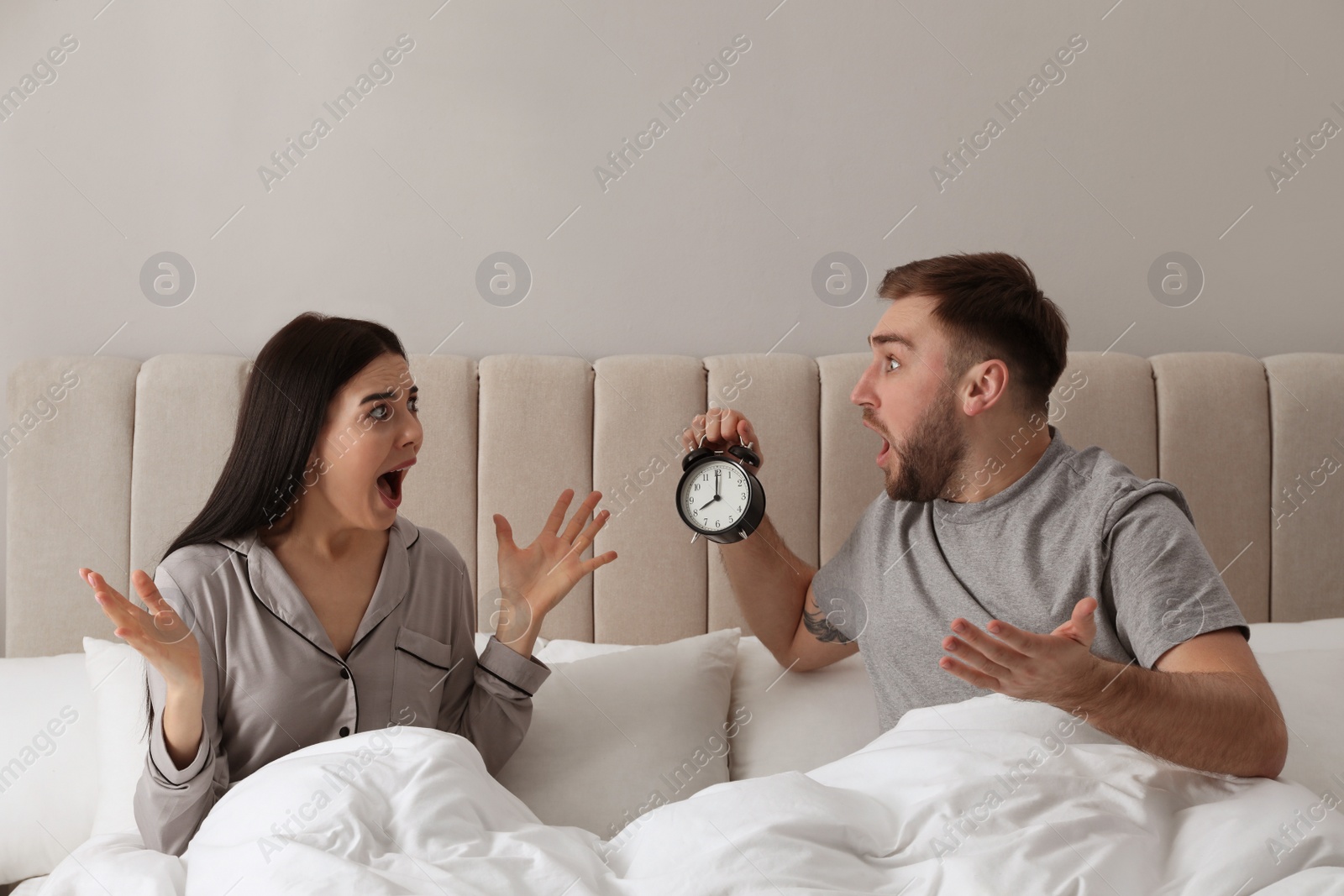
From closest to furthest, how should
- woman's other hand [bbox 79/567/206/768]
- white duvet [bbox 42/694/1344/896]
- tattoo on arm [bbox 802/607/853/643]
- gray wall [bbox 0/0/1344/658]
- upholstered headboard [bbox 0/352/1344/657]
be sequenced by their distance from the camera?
1. white duvet [bbox 42/694/1344/896]
2. woman's other hand [bbox 79/567/206/768]
3. tattoo on arm [bbox 802/607/853/643]
4. upholstered headboard [bbox 0/352/1344/657]
5. gray wall [bbox 0/0/1344/658]

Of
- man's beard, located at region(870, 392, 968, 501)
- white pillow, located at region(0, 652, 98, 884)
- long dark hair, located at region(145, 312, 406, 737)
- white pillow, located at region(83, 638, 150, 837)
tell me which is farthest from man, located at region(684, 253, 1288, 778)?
white pillow, located at region(0, 652, 98, 884)

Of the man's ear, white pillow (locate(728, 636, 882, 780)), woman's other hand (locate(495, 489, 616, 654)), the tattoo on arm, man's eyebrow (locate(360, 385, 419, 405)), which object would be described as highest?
man's eyebrow (locate(360, 385, 419, 405))

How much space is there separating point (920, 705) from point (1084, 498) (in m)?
0.41

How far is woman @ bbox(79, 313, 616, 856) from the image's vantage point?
134 cm

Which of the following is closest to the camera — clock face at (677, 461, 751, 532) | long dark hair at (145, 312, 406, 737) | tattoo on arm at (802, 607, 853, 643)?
long dark hair at (145, 312, 406, 737)

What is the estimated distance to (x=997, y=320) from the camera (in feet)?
5.40

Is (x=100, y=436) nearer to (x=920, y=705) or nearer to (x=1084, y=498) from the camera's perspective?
(x=920, y=705)

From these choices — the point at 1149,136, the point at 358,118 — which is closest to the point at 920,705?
the point at 1149,136

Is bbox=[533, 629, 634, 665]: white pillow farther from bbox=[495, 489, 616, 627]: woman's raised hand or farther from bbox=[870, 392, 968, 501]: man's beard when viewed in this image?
bbox=[870, 392, 968, 501]: man's beard

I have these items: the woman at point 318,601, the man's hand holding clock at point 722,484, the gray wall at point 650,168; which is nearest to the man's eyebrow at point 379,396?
the woman at point 318,601

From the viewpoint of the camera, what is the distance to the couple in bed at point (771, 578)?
4.24 ft

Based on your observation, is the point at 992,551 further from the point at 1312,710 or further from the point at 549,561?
the point at 549,561

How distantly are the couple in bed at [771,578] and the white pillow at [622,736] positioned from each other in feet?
0.28

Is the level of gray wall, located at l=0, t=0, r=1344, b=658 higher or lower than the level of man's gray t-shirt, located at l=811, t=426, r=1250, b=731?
higher
